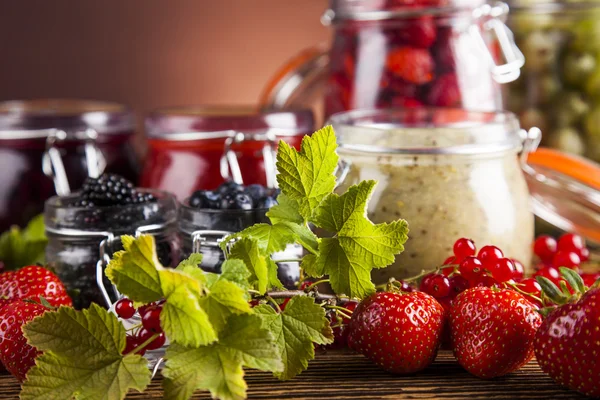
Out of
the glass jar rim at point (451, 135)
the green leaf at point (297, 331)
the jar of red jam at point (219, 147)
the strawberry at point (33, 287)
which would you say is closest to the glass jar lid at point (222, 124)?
the jar of red jam at point (219, 147)

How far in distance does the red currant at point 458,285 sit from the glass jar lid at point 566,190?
31 centimetres

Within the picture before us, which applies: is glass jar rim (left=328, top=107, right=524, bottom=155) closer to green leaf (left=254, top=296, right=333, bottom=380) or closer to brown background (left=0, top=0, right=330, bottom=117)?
green leaf (left=254, top=296, right=333, bottom=380)

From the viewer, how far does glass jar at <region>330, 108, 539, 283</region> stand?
81cm

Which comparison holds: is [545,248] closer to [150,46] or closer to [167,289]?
[167,289]

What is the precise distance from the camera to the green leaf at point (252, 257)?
0.60 metres

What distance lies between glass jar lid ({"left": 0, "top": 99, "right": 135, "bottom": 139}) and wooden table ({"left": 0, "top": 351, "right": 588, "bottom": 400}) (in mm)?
456

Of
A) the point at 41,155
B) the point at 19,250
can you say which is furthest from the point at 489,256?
the point at 41,155

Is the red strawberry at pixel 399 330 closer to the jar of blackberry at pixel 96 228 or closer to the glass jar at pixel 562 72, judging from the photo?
the jar of blackberry at pixel 96 228

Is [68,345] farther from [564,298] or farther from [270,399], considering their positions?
[564,298]

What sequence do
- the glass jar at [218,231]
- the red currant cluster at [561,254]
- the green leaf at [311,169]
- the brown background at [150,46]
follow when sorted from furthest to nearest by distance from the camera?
the brown background at [150,46]
the red currant cluster at [561,254]
the glass jar at [218,231]
the green leaf at [311,169]

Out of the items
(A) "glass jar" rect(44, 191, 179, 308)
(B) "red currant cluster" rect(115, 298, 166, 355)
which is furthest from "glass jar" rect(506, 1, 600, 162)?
(B) "red currant cluster" rect(115, 298, 166, 355)

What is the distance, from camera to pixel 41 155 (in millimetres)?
1054

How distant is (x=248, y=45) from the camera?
1.47 meters

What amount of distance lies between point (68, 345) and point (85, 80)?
0.96 m
